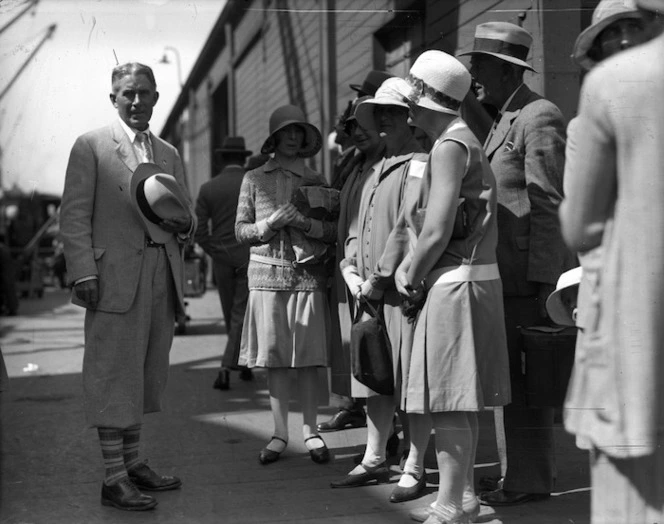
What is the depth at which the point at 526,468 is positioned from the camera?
4.25 meters

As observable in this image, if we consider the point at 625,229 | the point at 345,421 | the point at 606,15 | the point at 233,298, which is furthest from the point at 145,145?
the point at 233,298

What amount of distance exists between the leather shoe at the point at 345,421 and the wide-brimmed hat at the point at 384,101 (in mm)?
2073

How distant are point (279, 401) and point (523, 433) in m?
1.55

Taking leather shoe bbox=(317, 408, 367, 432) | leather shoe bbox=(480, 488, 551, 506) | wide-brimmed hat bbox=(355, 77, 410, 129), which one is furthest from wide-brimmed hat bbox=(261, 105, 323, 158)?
leather shoe bbox=(480, 488, 551, 506)

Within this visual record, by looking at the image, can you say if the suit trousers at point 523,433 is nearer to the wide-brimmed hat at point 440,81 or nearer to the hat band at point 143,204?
the wide-brimmed hat at point 440,81

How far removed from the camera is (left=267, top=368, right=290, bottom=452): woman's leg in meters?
5.23

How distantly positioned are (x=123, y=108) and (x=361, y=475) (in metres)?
2.18

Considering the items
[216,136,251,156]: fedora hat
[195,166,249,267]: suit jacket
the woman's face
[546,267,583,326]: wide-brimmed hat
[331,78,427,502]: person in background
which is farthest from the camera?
[216,136,251,156]: fedora hat

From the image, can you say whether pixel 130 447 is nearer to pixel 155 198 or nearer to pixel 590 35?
pixel 155 198

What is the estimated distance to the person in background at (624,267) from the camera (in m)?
2.42

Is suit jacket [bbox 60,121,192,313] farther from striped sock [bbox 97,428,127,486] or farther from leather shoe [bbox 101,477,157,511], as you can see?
leather shoe [bbox 101,477,157,511]

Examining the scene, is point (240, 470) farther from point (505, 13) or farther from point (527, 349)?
point (505, 13)

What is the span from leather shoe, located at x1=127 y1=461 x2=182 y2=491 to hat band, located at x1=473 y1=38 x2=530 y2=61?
261 centimetres

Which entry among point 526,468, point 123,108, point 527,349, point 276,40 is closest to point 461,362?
point 527,349
